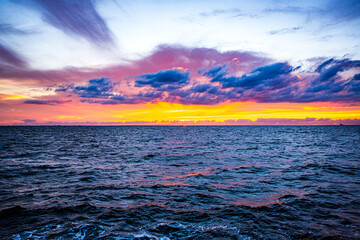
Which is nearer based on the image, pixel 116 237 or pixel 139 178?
pixel 116 237

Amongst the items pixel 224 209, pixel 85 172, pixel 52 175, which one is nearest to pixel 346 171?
pixel 224 209

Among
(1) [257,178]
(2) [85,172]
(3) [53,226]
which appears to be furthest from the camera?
(2) [85,172]

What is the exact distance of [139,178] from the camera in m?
16.8

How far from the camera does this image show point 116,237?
7758mm

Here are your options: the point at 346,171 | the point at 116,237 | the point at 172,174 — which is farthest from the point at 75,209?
the point at 346,171

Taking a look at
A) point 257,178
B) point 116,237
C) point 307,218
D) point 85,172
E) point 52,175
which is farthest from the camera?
point 85,172

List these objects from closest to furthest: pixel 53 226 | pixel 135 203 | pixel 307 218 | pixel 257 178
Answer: pixel 53 226
pixel 307 218
pixel 135 203
pixel 257 178

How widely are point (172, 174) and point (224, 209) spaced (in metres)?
8.46

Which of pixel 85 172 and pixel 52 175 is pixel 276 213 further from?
pixel 52 175

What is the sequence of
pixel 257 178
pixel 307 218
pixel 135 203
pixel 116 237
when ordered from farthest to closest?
1. pixel 257 178
2. pixel 135 203
3. pixel 307 218
4. pixel 116 237

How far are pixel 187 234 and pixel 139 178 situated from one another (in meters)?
9.56

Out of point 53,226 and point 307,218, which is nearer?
point 53,226

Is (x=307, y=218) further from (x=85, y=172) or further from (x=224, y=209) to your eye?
(x=85, y=172)

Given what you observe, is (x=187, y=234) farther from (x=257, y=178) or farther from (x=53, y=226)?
(x=257, y=178)
